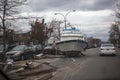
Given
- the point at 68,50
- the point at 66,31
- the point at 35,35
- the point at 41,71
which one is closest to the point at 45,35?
the point at 35,35

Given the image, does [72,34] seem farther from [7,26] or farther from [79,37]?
[7,26]

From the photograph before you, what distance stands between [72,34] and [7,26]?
44.7ft

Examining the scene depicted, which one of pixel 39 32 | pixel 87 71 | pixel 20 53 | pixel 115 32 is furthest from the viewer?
pixel 115 32

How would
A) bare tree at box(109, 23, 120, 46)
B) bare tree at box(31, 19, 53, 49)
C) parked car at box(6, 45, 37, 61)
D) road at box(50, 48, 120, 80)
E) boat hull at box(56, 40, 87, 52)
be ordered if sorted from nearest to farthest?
road at box(50, 48, 120, 80) → parked car at box(6, 45, 37, 61) → boat hull at box(56, 40, 87, 52) → bare tree at box(31, 19, 53, 49) → bare tree at box(109, 23, 120, 46)

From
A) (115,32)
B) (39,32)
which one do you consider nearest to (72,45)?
(39,32)

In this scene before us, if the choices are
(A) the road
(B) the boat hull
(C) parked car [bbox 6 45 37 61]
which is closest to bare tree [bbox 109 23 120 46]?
(B) the boat hull

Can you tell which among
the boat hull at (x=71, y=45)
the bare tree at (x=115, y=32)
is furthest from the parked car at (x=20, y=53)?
the bare tree at (x=115, y=32)

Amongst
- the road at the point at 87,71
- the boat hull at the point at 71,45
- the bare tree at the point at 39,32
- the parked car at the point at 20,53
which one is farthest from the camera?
the bare tree at the point at 39,32

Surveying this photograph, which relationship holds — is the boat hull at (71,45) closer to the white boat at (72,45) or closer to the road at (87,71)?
the white boat at (72,45)

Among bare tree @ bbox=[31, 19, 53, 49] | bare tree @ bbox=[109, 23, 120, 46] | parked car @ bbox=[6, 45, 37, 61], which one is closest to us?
parked car @ bbox=[6, 45, 37, 61]

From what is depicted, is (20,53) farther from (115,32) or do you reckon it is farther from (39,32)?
(115,32)

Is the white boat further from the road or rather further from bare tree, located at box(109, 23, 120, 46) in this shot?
bare tree, located at box(109, 23, 120, 46)

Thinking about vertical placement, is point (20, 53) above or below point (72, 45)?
below

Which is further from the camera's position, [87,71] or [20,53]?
[20,53]
